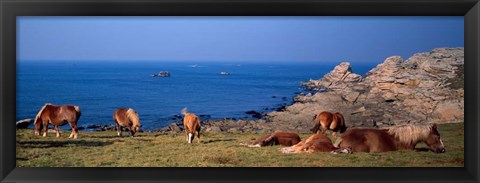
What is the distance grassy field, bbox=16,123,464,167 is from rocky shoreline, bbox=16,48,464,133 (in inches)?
5.9

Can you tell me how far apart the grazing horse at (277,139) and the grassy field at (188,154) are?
0.07 metres

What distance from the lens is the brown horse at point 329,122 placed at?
6.92 meters

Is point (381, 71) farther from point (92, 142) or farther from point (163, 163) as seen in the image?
point (92, 142)

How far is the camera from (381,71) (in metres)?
6.87

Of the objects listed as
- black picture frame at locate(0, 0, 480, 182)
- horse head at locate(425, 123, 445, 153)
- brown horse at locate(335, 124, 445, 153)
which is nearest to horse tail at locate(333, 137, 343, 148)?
brown horse at locate(335, 124, 445, 153)

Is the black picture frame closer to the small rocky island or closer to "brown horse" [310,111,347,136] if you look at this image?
the small rocky island

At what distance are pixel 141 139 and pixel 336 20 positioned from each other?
241 centimetres

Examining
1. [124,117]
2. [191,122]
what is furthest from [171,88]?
[124,117]

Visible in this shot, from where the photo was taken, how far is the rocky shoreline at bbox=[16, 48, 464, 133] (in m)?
6.80

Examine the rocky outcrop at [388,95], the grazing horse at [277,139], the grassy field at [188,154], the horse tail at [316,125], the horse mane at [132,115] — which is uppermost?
the rocky outcrop at [388,95]

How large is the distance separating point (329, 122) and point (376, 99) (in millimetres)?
558

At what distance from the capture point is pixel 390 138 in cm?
686

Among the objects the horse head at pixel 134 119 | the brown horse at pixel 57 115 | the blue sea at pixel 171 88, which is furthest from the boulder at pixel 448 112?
the brown horse at pixel 57 115

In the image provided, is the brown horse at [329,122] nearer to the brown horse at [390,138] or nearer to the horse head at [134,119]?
the brown horse at [390,138]
